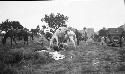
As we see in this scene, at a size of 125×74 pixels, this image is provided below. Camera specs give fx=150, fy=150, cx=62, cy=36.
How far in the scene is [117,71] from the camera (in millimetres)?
6754

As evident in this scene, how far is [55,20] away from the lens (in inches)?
2207

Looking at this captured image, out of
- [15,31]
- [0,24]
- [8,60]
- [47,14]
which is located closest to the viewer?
[8,60]

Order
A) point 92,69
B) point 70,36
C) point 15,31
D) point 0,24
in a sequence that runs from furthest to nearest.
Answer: point 0,24
point 15,31
point 70,36
point 92,69

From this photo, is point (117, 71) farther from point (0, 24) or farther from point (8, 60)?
point (0, 24)

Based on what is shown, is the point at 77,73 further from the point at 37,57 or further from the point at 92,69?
the point at 37,57

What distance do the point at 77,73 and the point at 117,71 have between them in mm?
1810

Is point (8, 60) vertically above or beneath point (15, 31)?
beneath

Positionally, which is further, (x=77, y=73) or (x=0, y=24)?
(x=0, y=24)

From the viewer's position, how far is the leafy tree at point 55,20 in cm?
5465

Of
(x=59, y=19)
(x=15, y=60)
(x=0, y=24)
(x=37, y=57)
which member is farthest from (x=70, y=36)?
(x=59, y=19)

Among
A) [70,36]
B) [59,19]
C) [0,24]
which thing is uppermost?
[59,19]

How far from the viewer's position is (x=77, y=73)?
6.66 meters

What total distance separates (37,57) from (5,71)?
148 inches

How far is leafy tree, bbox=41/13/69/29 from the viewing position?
54653 millimetres
